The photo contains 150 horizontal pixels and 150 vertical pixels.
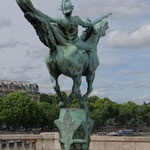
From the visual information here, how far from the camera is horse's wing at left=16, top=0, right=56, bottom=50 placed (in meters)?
9.82

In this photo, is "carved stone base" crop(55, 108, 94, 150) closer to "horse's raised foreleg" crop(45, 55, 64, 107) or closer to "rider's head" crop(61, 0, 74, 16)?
"horse's raised foreleg" crop(45, 55, 64, 107)

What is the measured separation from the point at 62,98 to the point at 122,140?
865 cm

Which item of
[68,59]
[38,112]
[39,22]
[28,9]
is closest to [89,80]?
[68,59]

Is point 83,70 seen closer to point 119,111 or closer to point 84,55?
point 84,55

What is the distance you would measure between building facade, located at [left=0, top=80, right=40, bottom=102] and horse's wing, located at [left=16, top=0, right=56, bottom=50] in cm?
10086

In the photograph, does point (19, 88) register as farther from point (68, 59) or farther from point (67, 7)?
point (68, 59)

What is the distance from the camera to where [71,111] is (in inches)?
420

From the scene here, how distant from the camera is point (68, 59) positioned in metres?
10.4

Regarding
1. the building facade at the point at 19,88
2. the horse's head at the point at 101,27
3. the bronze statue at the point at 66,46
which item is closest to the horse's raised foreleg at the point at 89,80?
the bronze statue at the point at 66,46

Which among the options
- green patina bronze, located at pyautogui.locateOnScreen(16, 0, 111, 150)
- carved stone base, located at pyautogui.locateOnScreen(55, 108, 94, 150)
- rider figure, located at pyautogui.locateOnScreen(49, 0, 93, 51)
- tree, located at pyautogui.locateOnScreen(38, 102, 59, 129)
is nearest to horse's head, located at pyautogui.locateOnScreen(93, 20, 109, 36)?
green patina bronze, located at pyautogui.locateOnScreen(16, 0, 111, 150)

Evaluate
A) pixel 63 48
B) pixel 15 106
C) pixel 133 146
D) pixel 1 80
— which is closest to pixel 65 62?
pixel 63 48

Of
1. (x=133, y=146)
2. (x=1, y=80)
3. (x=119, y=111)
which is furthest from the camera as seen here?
(x=1, y=80)

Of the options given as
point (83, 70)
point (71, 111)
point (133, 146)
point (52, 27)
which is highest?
point (52, 27)

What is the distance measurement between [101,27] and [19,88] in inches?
4267
